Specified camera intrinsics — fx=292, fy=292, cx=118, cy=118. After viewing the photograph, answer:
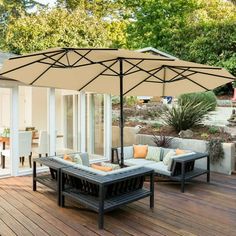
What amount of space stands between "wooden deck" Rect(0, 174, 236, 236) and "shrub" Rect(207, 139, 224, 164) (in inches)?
68.1

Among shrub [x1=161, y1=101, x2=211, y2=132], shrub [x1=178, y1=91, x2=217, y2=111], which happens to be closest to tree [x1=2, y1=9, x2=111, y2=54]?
shrub [x1=178, y1=91, x2=217, y2=111]

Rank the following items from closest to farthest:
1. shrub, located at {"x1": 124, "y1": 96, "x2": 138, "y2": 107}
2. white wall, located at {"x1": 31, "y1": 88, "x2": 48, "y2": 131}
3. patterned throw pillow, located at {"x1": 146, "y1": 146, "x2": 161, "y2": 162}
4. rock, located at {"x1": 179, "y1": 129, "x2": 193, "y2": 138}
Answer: patterned throw pillow, located at {"x1": 146, "y1": 146, "x2": 161, "y2": 162} → white wall, located at {"x1": 31, "y1": 88, "x2": 48, "y2": 131} → rock, located at {"x1": 179, "y1": 129, "x2": 193, "y2": 138} → shrub, located at {"x1": 124, "y1": 96, "x2": 138, "y2": 107}

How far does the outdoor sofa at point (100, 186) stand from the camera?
424cm

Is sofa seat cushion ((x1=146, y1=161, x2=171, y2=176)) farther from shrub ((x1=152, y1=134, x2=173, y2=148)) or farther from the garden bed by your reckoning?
the garden bed

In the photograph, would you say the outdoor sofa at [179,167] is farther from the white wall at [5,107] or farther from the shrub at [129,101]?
the shrub at [129,101]

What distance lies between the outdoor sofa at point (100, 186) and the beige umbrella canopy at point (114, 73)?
62.7 inches

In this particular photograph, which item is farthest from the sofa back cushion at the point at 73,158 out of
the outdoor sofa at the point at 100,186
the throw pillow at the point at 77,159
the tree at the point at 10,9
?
the tree at the point at 10,9

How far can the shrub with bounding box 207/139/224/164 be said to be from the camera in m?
7.72

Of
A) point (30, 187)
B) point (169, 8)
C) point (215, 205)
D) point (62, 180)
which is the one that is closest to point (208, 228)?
point (215, 205)

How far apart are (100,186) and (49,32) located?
50.2ft

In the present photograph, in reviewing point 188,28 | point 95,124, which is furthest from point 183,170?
point 188,28

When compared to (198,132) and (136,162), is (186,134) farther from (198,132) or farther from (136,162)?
(136,162)

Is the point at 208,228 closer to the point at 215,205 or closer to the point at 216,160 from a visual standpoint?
Result: the point at 215,205

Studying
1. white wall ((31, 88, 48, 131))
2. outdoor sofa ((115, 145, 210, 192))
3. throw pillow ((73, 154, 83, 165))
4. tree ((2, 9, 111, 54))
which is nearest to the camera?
throw pillow ((73, 154, 83, 165))
